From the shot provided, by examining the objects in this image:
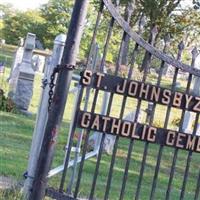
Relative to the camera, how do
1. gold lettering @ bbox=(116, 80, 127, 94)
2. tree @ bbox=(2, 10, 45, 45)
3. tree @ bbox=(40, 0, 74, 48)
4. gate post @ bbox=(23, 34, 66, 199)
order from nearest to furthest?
1. gold lettering @ bbox=(116, 80, 127, 94)
2. gate post @ bbox=(23, 34, 66, 199)
3. tree @ bbox=(40, 0, 74, 48)
4. tree @ bbox=(2, 10, 45, 45)

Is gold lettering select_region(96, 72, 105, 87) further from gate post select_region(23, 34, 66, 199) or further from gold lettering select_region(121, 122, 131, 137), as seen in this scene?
gate post select_region(23, 34, 66, 199)

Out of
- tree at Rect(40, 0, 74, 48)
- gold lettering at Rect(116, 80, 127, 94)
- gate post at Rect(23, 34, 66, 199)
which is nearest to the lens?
gold lettering at Rect(116, 80, 127, 94)

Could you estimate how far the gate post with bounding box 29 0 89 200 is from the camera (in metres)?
5.04

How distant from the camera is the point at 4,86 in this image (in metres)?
19.0

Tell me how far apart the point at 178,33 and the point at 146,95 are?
3396cm

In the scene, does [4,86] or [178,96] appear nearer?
[178,96]

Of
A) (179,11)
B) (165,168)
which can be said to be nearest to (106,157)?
(165,168)

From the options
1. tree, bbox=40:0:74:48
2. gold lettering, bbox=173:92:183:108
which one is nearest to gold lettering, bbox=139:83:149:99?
gold lettering, bbox=173:92:183:108

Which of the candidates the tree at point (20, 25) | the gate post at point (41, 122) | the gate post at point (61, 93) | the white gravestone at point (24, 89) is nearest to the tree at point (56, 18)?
the tree at point (20, 25)

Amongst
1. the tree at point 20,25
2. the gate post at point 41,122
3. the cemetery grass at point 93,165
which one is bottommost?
the cemetery grass at point 93,165

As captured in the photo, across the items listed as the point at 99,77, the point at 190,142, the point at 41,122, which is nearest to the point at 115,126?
the point at 99,77

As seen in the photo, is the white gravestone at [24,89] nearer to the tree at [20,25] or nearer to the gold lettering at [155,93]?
the gold lettering at [155,93]

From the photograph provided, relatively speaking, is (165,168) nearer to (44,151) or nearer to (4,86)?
(44,151)

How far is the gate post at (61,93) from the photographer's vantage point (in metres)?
5.04
